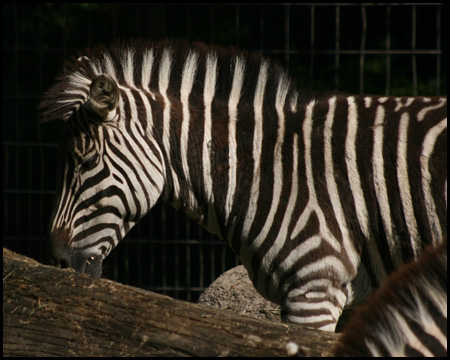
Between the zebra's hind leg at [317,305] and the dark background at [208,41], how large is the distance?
2.64 meters

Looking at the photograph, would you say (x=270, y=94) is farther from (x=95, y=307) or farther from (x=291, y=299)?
(x=95, y=307)

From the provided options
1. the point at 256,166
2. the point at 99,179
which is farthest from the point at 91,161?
the point at 256,166

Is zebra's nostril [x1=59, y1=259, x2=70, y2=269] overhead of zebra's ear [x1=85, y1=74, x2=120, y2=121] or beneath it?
beneath

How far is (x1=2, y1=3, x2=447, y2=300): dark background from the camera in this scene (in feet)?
21.4

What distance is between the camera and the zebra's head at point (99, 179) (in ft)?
12.9

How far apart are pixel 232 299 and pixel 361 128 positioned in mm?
2054

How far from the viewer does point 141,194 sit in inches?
157

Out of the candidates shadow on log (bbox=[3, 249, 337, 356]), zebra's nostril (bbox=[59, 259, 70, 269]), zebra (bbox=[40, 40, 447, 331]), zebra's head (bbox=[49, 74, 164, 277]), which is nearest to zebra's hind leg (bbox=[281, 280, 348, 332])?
zebra (bbox=[40, 40, 447, 331])

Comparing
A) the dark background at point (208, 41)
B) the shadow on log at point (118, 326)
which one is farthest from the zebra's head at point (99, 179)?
the dark background at point (208, 41)

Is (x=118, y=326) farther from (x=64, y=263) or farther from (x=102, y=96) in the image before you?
(x=102, y=96)

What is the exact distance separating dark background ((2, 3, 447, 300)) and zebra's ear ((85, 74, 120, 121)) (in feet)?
7.54

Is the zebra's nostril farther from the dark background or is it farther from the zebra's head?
the dark background

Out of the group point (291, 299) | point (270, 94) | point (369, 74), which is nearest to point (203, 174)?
point (270, 94)

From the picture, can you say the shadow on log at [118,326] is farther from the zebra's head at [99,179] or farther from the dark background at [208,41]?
the dark background at [208,41]
